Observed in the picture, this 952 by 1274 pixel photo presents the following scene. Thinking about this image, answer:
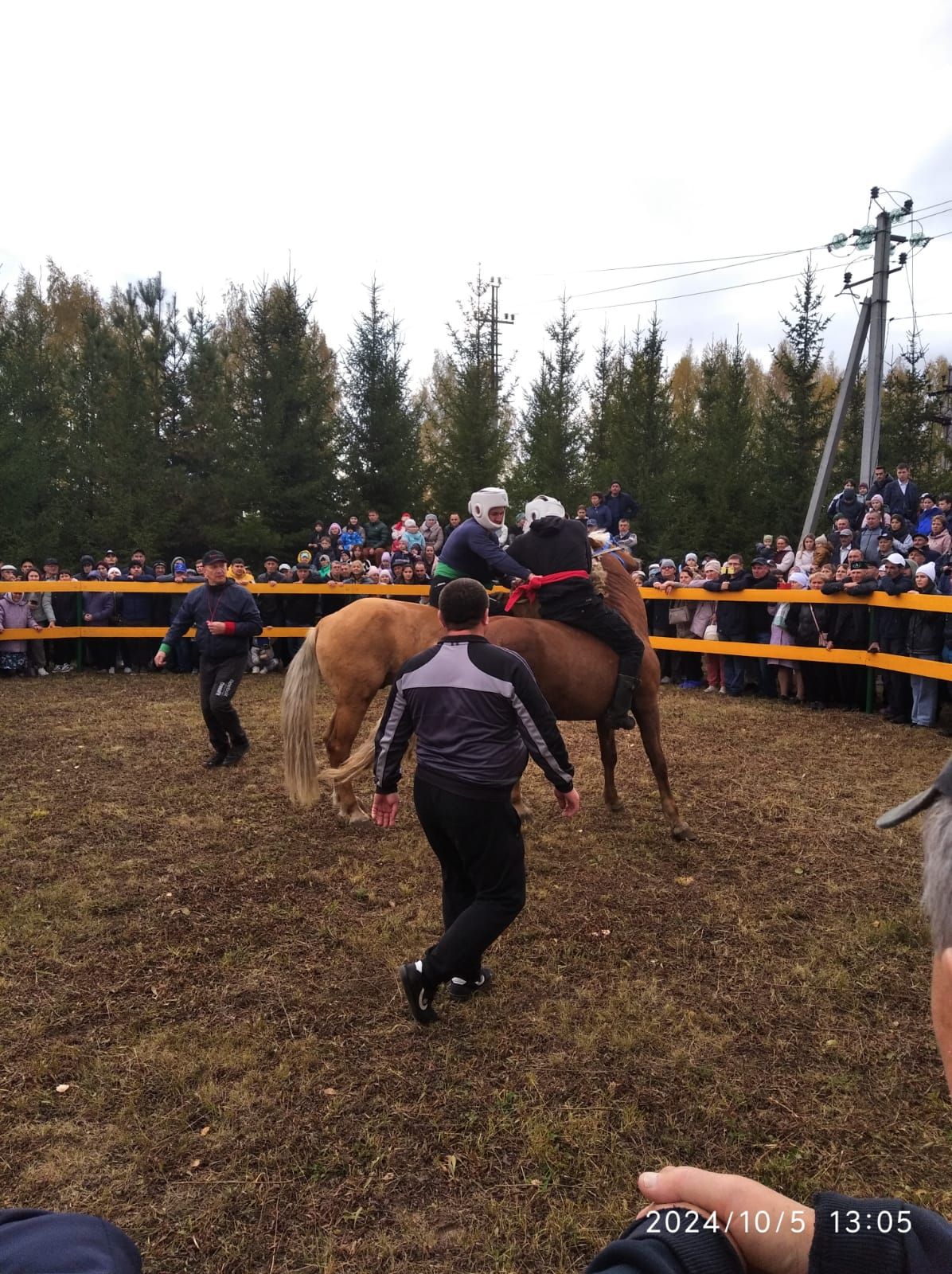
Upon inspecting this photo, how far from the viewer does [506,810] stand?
11.3ft

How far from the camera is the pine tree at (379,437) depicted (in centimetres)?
2234

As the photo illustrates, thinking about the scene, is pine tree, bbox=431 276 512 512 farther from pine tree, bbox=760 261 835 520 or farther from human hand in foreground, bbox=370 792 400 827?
human hand in foreground, bbox=370 792 400 827

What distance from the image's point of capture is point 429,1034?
3.51m

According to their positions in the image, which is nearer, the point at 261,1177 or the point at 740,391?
the point at 261,1177

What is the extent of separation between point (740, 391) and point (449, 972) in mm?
24869

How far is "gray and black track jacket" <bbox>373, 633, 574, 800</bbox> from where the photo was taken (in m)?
3.39

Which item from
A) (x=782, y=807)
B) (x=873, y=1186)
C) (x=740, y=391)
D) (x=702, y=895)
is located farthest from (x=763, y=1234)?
(x=740, y=391)

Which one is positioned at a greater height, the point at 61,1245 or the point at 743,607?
the point at 743,607

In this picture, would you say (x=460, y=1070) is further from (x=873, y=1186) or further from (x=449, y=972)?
(x=873, y=1186)

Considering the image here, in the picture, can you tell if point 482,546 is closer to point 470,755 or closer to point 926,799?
point 470,755

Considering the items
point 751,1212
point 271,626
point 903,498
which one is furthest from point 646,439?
point 751,1212

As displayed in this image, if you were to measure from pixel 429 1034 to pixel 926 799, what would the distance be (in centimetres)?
298

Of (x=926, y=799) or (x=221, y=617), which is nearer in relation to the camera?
(x=926, y=799)

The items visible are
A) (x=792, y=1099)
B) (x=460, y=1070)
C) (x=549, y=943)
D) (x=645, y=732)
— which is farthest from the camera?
(x=645, y=732)
